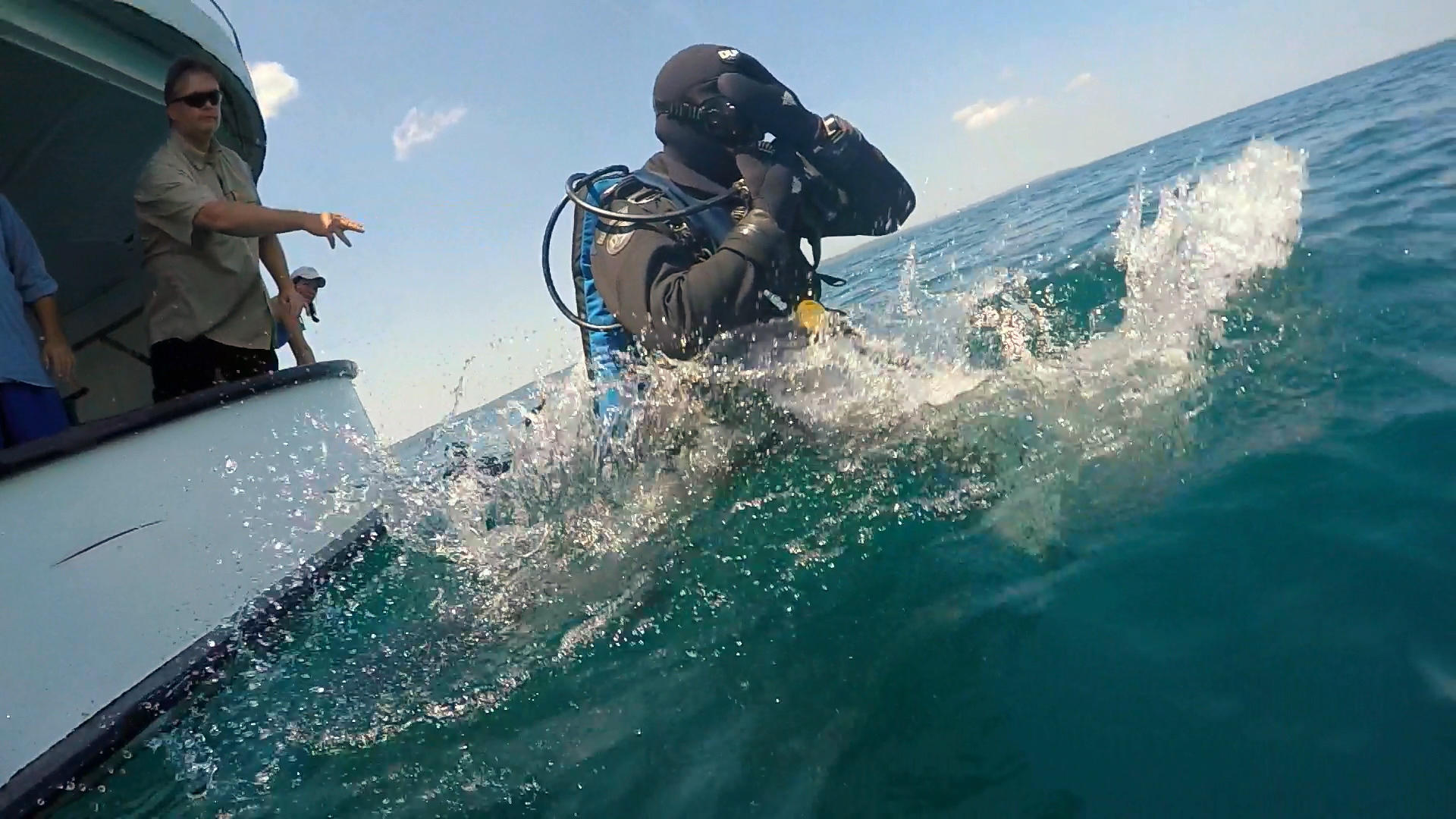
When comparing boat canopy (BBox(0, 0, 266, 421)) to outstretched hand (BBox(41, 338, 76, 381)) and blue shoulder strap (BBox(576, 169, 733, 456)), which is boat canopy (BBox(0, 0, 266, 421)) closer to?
outstretched hand (BBox(41, 338, 76, 381))

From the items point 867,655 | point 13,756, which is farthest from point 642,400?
point 13,756

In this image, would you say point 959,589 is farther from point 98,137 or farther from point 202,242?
point 98,137

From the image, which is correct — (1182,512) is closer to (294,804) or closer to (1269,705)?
(1269,705)

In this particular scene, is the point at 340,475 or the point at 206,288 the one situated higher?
the point at 206,288

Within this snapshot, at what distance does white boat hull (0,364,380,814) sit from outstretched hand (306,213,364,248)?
3.62 feet

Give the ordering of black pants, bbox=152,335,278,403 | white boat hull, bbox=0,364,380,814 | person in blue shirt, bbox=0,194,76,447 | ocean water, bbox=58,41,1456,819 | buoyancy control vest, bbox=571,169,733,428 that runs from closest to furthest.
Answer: ocean water, bbox=58,41,1456,819 < white boat hull, bbox=0,364,380,814 < buoyancy control vest, bbox=571,169,733,428 < person in blue shirt, bbox=0,194,76,447 < black pants, bbox=152,335,278,403

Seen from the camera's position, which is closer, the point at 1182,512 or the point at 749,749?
the point at 749,749

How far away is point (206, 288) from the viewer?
4570 mm

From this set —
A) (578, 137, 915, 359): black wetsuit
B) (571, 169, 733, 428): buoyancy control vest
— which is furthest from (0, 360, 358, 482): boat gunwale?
(578, 137, 915, 359): black wetsuit

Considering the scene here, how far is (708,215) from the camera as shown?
12.0 feet

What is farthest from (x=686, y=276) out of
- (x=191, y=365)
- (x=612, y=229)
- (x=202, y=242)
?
(x=191, y=365)

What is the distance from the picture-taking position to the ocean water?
1.79 meters

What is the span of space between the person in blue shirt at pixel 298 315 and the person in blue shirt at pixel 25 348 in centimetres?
132

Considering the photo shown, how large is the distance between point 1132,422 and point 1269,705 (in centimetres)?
138
